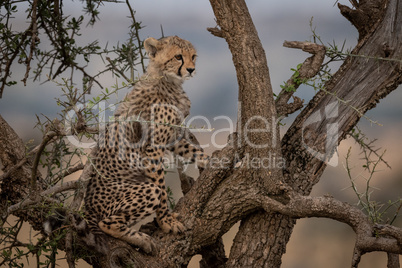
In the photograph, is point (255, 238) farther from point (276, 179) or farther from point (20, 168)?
point (20, 168)

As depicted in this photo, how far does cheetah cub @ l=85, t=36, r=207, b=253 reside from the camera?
13.4 ft

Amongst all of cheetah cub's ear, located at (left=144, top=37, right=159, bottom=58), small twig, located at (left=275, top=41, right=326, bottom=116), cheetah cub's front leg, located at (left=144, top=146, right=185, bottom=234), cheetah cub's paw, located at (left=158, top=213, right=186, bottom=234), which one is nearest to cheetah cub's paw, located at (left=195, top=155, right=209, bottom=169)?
cheetah cub's front leg, located at (left=144, top=146, right=185, bottom=234)

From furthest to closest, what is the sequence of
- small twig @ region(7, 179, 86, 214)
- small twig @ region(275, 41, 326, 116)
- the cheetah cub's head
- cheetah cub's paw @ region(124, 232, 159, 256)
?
1. the cheetah cub's head
2. small twig @ region(275, 41, 326, 116)
3. cheetah cub's paw @ region(124, 232, 159, 256)
4. small twig @ region(7, 179, 86, 214)

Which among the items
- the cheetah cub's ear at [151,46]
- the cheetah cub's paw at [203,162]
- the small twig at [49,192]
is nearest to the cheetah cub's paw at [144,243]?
the small twig at [49,192]

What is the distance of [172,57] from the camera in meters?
4.51

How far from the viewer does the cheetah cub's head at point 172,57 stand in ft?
14.7

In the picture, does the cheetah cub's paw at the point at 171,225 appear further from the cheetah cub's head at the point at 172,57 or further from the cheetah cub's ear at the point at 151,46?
the cheetah cub's ear at the point at 151,46

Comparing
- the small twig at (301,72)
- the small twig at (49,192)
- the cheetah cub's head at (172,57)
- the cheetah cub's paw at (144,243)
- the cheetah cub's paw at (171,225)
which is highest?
the cheetah cub's head at (172,57)

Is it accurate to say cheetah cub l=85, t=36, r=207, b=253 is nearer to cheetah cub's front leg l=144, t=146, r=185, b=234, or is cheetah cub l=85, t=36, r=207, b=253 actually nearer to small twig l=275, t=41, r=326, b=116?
cheetah cub's front leg l=144, t=146, r=185, b=234

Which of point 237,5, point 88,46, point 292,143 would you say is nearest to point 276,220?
point 292,143

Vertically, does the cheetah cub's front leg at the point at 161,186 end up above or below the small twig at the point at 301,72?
below

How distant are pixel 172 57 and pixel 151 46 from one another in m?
0.22

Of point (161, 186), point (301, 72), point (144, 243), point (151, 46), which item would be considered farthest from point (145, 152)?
point (301, 72)

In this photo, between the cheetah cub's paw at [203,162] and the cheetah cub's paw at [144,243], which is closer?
the cheetah cub's paw at [144,243]
